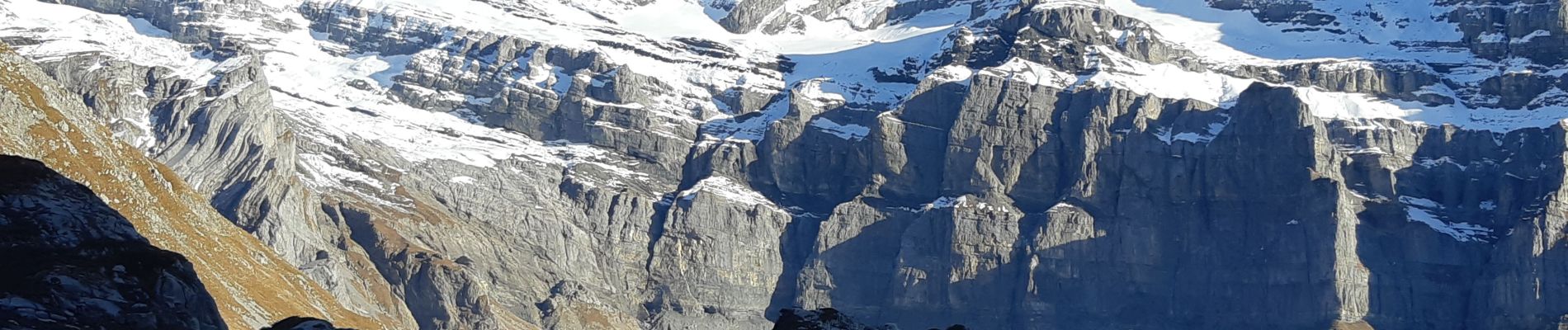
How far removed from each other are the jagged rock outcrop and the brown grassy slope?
2801 inches

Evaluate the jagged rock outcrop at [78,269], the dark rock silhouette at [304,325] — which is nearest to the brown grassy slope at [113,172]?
the jagged rock outcrop at [78,269]

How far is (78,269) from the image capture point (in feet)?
221

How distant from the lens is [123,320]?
66438mm

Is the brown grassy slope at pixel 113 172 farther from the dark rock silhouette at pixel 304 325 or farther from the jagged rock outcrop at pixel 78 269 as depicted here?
the dark rock silhouette at pixel 304 325

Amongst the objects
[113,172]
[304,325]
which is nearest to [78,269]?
[304,325]

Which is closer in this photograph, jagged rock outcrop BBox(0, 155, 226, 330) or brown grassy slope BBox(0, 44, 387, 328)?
jagged rock outcrop BBox(0, 155, 226, 330)

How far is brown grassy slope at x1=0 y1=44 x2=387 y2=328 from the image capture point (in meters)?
154

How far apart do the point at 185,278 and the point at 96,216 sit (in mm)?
7763

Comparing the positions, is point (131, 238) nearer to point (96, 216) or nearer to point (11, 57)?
point (96, 216)

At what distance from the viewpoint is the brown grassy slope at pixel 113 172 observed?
6068 inches

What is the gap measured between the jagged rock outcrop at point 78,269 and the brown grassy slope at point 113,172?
71144 mm

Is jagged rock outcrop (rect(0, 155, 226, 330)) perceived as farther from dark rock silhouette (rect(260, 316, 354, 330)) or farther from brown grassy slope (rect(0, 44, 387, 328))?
brown grassy slope (rect(0, 44, 387, 328))

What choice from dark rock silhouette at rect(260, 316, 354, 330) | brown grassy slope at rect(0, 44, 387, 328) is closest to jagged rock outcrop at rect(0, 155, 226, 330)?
dark rock silhouette at rect(260, 316, 354, 330)

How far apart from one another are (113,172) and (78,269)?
11058 centimetres
